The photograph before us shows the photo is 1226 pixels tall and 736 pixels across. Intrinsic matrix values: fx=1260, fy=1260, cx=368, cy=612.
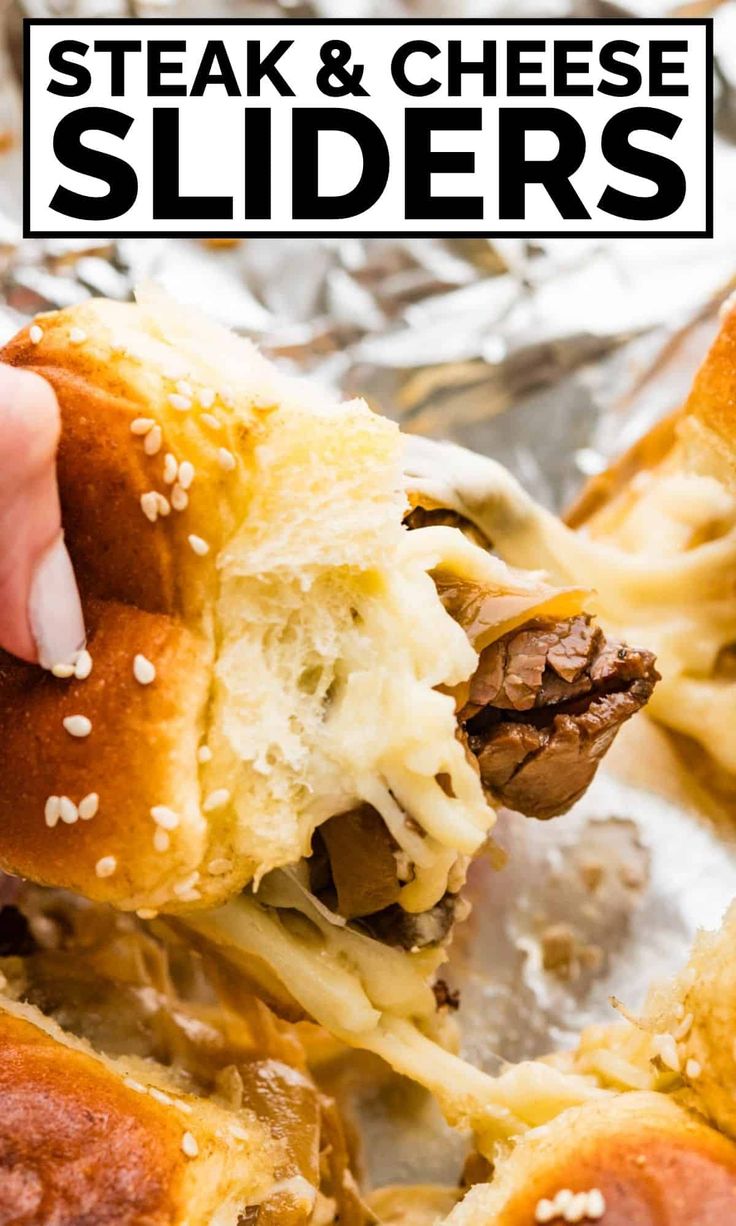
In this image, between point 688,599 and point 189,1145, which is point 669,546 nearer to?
point 688,599

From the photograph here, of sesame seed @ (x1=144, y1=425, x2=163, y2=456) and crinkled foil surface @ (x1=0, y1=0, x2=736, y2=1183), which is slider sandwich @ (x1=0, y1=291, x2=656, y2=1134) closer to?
sesame seed @ (x1=144, y1=425, x2=163, y2=456)

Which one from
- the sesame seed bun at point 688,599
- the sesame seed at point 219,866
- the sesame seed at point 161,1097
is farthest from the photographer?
the sesame seed bun at point 688,599

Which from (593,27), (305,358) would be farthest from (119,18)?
(593,27)

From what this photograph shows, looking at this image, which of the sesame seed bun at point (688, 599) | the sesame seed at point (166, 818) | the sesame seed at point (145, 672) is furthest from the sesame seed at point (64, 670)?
the sesame seed bun at point (688, 599)

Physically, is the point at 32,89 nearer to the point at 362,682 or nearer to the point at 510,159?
the point at 510,159

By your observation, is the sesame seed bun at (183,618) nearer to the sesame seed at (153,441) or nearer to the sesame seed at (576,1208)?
the sesame seed at (153,441)

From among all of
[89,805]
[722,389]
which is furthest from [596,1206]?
[722,389]
